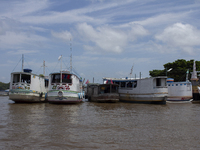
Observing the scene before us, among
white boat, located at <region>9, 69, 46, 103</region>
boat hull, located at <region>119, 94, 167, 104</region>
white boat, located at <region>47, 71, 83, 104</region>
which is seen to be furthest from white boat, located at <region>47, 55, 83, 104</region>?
boat hull, located at <region>119, 94, 167, 104</region>

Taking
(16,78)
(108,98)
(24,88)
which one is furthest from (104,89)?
(16,78)

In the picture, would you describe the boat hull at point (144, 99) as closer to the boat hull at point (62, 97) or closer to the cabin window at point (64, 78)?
the boat hull at point (62, 97)

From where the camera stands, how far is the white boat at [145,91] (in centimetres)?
2773

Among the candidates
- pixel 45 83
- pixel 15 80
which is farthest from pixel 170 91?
pixel 15 80

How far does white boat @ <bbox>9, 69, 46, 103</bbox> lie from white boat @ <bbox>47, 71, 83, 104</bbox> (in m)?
2.67

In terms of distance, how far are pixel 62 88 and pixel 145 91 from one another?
12190mm

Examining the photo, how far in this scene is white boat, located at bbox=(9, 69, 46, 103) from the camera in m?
25.0

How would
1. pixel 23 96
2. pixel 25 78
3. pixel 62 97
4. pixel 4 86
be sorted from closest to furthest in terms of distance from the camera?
pixel 62 97
pixel 23 96
pixel 25 78
pixel 4 86

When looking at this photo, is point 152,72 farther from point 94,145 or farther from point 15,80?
point 94,145

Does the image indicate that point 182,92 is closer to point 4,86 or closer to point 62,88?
point 62,88

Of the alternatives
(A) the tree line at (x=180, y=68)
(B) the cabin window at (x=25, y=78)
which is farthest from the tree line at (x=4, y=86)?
(B) the cabin window at (x=25, y=78)

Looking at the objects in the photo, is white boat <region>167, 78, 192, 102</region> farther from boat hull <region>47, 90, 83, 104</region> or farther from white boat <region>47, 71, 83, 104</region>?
boat hull <region>47, 90, 83, 104</region>

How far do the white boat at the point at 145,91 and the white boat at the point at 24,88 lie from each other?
1350 cm

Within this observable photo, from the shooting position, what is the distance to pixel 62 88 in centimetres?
2452
